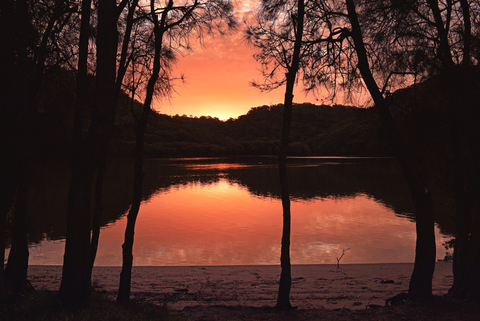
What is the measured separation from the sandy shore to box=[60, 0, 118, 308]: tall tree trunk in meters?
4.02

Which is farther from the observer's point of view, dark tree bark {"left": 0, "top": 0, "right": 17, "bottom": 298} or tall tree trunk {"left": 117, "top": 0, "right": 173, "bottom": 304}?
tall tree trunk {"left": 117, "top": 0, "right": 173, "bottom": 304}

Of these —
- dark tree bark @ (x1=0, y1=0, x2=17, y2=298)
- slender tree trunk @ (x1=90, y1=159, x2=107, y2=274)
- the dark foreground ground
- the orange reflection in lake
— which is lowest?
the orange reflection in lake

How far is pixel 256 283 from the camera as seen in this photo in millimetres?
13328

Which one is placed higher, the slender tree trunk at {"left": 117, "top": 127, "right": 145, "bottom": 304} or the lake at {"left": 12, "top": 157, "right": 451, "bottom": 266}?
the slender tree trunk at {"left": 117, "top": 127, "right": 145, "bottom": 304}

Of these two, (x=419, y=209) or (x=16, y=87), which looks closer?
(x=16, y=87)

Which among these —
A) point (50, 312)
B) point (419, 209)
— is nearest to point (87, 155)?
point (50, 312)

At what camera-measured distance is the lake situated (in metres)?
20.2

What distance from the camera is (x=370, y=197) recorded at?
44812 millimetres

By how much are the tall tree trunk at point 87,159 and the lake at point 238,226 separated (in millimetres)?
2538

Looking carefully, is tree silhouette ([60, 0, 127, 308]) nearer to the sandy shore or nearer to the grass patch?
the grass patch

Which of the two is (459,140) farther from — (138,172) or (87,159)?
(87,159)

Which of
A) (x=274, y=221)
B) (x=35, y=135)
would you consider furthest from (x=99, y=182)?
(x=274, y=221)

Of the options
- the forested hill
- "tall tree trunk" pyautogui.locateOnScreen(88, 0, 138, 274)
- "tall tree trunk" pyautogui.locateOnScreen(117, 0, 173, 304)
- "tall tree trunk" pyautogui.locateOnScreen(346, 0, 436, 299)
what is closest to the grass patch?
"tall tree trunk" pyautogui.locateOnScreen(117, 0, 173, 304)

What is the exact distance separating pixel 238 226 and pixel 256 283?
54.3 ft
